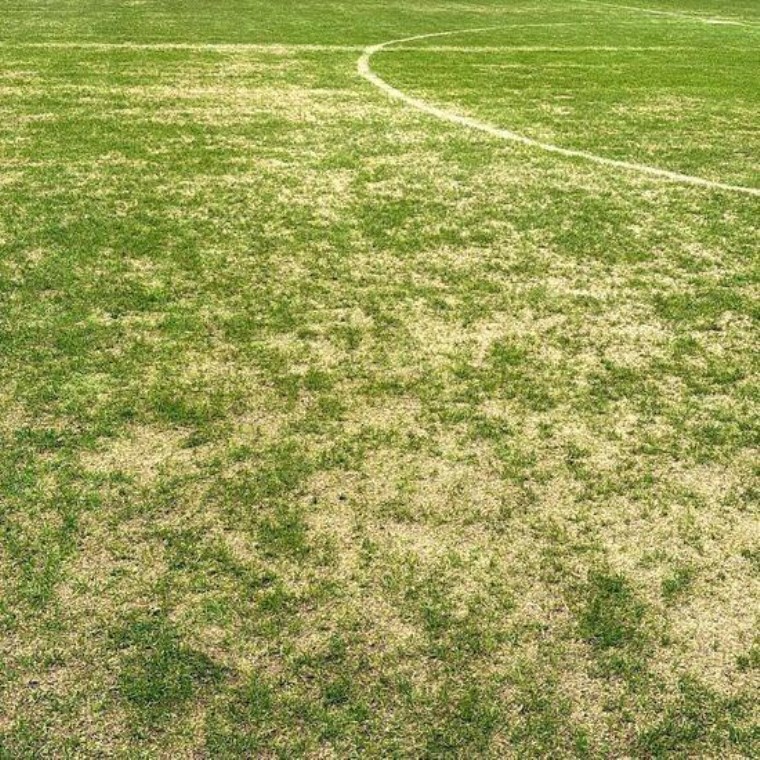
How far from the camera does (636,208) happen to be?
791cm

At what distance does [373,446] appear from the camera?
4.44m

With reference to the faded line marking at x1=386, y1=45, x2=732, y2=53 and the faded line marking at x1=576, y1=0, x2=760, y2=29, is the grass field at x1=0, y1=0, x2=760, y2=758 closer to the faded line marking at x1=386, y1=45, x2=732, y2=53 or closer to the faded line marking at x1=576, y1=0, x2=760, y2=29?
the faded line marking at x1=386, y1=45, x2=732, y2=53

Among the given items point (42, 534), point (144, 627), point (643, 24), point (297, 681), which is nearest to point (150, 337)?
point (42, 534)

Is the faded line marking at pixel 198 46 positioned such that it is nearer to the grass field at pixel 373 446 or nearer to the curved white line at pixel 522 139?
the curved white line at pixel 522 139

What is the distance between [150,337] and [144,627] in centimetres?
242

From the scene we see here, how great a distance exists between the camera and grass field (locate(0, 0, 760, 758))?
3080 mm

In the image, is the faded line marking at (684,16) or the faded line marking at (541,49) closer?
the faded line marking at (541,49)

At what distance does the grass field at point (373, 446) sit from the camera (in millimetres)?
3080

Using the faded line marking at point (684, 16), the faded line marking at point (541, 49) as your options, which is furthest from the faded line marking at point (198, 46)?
the faded line marking at point (684, 16)

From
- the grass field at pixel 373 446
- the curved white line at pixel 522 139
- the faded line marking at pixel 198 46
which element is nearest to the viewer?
the grass field at pixel 373 446

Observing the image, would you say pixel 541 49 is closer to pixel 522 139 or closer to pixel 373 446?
pixel 522 139

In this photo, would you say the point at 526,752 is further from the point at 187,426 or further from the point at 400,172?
the point at 400,172

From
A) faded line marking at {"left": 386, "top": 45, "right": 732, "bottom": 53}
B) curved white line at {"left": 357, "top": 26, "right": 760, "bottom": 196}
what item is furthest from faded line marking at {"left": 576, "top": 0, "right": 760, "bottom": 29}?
curved white line at {"left": 357, "top": 26, "right": 760, "bottom": 196}

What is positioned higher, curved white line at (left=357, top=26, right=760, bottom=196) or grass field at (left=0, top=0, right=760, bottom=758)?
curved white line at (left=357, top=26, right=760, bottom=196)
